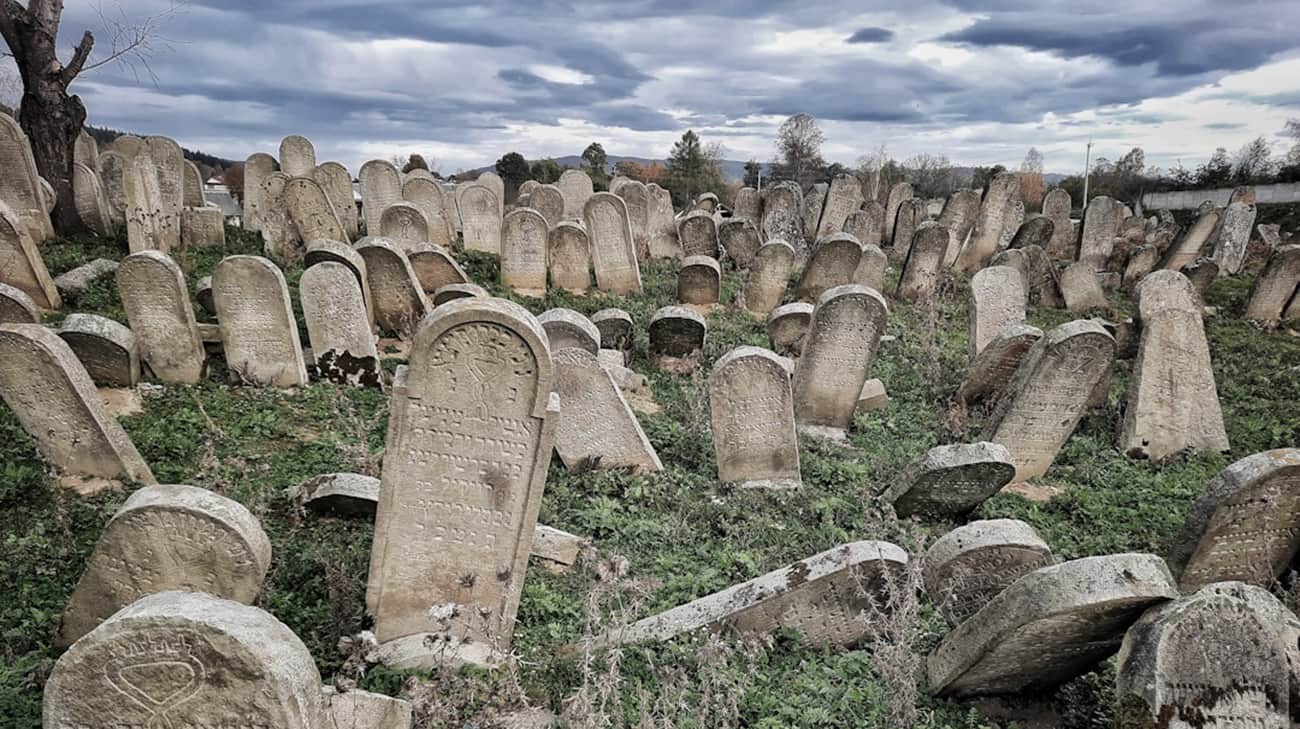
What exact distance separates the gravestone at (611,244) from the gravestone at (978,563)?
9363mm

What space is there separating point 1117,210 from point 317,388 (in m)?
16.7

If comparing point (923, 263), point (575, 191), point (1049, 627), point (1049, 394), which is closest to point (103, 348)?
point (1049, 627)

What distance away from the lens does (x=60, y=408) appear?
5328 mm

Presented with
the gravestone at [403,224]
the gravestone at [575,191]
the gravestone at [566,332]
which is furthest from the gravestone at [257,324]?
the gravestone at [575,191]

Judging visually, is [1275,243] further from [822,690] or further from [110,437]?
[110,437]

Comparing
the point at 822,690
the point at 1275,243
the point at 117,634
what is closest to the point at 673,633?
the point at 822,690

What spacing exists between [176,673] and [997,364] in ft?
26.0

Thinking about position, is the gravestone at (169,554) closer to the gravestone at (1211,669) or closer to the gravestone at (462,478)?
the gravestone at (462,478)

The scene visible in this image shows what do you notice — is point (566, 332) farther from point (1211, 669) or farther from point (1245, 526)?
point (1211, 669)

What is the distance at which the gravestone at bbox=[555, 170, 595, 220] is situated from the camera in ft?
63.6

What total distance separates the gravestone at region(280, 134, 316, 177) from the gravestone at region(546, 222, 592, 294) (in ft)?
23.0

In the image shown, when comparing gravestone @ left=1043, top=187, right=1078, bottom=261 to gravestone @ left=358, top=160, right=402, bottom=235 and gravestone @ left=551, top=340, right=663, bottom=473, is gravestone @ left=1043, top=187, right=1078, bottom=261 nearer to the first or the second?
gravestone @ left=358, top=160, right=402, bottom=235

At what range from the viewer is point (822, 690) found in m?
3.92

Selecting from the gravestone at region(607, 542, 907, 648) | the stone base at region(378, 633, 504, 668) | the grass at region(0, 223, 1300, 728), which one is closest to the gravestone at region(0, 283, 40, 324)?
the grass at region(0, 223, 1300, 728)
